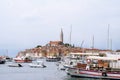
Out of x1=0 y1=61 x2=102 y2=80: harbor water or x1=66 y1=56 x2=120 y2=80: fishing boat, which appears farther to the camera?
x1=0 y1=61 x2=102 y2=80: harbor water

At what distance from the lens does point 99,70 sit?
59594 millimetres

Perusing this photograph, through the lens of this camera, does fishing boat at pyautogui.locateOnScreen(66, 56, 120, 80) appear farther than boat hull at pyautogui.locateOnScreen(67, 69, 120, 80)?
Yes

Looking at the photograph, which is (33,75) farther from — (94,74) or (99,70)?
(99,70)

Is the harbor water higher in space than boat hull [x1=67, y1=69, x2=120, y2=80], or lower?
lower

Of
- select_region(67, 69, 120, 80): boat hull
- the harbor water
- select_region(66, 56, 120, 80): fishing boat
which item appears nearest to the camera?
select_region(67, 69, 120, 80): boat hull

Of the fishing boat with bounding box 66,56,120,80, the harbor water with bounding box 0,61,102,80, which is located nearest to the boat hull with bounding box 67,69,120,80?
the fishing boat with bounding box 66,56,120,80

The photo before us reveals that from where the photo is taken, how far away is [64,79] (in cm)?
6291

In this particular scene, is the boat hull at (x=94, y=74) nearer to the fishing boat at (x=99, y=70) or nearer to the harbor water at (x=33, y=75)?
the fishing boat at (x=99, y=70)

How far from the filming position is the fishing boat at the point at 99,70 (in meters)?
57.7

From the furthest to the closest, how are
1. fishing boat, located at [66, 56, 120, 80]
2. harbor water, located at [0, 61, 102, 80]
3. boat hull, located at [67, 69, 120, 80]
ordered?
1. harbor water, located at [0, 61, 102, 80]
2. fishing boat, located at [66, 56, 120, 80]
3. boat hull, located at [67, 69, 120, 80]

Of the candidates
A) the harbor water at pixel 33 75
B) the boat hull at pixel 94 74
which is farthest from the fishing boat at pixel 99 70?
the harbor water at pixel 33 75

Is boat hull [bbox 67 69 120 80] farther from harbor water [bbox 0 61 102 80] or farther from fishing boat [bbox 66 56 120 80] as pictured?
harbor water [bbox 0 61 102 80]

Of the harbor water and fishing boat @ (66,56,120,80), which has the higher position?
fishing boat @ (66,56,120,80)

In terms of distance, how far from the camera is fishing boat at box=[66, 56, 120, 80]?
57.7 metres
